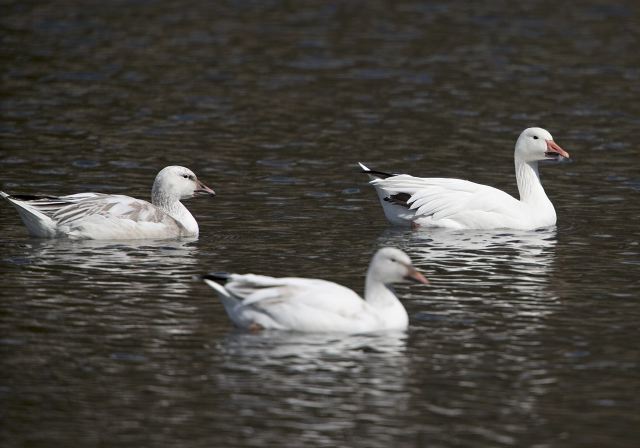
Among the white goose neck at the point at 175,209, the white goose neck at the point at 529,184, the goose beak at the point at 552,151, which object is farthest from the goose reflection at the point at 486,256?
the white goose neck at the point at 175,209

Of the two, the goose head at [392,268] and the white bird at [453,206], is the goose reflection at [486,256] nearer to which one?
the white bird at [453,206]

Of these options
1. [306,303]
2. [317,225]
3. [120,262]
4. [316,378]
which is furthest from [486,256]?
[316,378]

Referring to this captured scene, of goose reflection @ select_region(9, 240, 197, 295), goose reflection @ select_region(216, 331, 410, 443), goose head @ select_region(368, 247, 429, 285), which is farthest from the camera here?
goose reflection @ select_region(9, 240, 197, 295)

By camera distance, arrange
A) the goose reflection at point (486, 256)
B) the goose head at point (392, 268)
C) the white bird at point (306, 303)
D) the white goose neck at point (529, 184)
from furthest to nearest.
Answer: the white goose neck at point (529, 184)
the goose reflection at point (486, 256)
the goose head at point (392, 268)
the white bird at point (306, 303)

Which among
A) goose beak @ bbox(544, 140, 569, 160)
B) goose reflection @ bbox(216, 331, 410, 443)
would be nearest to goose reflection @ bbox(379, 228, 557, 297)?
goose beak @ bbox(544, 140, 569, 160)

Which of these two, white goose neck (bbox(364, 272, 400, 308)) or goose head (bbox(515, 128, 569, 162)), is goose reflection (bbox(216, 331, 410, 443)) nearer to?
white goose neck (bbox(364, 272, 400, 308))

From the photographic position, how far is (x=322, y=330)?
37.3 ft

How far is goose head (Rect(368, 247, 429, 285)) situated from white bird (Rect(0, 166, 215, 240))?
4.58 metres

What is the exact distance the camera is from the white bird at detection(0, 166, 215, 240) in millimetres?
15125

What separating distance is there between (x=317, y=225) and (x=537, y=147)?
295cm

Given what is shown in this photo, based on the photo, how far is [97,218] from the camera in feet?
49.9

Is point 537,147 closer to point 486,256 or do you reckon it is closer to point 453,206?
point 453,206

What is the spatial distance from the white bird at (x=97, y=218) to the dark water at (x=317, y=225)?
0.62 ft

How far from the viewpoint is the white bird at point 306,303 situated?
1128 centimetres
